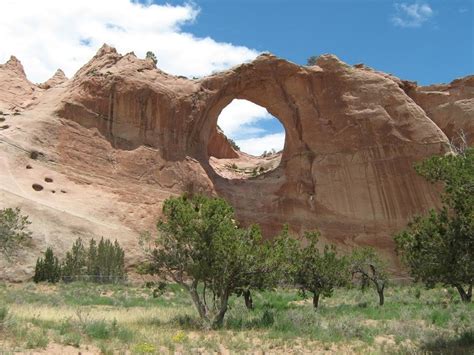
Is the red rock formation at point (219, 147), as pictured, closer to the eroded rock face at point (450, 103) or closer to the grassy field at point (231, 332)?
the eroded rock face at point (450, 103)

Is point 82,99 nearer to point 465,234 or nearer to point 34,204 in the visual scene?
point 34,204

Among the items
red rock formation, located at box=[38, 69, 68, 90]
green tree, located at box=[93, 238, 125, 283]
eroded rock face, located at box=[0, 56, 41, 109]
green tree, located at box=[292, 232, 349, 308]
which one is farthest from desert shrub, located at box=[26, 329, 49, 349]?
red rock formation, located at box=[38, 69, 68, 90]

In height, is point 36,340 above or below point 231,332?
above

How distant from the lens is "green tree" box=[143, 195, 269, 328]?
54.5 feet

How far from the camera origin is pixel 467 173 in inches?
433

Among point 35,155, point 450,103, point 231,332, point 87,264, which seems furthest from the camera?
point 450,103

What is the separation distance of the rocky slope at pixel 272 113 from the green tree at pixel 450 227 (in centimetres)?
2511

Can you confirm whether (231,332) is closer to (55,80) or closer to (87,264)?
(87,264)

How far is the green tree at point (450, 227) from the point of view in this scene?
1114cm

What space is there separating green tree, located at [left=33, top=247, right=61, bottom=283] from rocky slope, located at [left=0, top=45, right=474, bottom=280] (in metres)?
5.72

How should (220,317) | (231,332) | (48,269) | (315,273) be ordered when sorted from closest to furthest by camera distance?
(231,332), (220,317), (315,273), (48,269)

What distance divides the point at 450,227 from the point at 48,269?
77.5 ft

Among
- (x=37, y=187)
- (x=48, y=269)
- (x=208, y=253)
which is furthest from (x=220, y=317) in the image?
(x=37, y=187)

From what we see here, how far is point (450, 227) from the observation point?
1195cm
